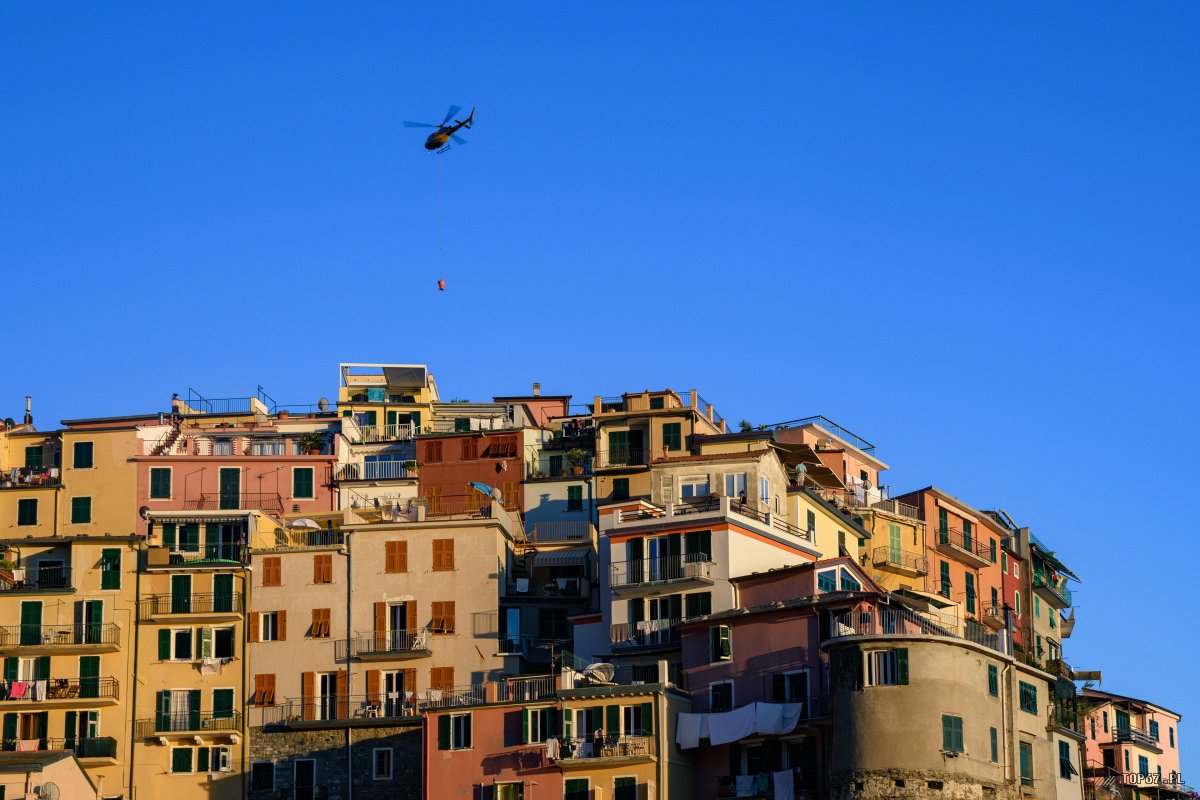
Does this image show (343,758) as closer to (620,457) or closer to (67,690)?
(67,690)

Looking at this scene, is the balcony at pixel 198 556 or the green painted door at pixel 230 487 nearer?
the balcony at pixel 198 556

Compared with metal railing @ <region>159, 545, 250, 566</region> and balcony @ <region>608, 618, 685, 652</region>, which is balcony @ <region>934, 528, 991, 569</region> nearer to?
balcony @ <region>608, 618, 685, 652</region>

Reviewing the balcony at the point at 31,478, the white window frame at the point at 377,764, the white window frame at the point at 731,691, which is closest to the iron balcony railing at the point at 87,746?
the white window frame at the point at 377,764

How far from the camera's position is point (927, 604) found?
86.9 metres

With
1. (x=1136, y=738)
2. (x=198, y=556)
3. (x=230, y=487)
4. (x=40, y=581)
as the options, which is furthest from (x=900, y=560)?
(x=40, y=581)

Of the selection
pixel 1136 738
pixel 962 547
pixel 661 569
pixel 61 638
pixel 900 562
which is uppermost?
pixel 962 547

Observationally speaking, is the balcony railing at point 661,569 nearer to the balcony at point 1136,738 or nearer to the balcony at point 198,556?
the balcony at point 198,556

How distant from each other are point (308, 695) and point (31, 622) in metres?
12.3

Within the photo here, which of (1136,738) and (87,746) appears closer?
(87,746)

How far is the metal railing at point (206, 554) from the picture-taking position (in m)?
87.9

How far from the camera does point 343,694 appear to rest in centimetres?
8438

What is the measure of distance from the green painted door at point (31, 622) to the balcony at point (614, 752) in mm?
25528

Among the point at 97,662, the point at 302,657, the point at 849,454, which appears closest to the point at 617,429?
the point at 849,454

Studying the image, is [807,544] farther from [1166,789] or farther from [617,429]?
[1166,789]
